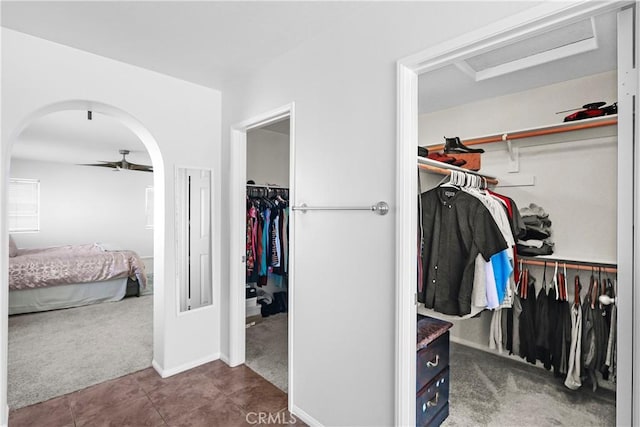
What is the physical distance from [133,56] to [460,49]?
2245 millimetres

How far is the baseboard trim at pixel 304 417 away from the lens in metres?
2.06

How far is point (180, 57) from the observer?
2.40m

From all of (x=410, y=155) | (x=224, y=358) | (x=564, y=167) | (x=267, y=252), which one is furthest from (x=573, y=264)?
(x=224, y=358)

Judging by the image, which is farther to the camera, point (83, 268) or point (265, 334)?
point (83, 268)

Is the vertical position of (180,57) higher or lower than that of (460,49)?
higher

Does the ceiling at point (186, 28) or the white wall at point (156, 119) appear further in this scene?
the white wall at point (156, 119)

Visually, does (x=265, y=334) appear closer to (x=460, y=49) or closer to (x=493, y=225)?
(x=493, y=225)

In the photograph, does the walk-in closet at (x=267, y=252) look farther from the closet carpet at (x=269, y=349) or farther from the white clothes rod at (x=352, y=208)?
the white clothes rod at (x=352, y=208)

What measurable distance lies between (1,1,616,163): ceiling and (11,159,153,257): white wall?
18.0 ft

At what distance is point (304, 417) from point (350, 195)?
4.86ft

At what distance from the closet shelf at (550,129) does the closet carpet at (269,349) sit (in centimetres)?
265

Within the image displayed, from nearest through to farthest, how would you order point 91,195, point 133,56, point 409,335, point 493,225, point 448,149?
point 409,335
point 493,225
point 133,56
point 448,149
point 91,195

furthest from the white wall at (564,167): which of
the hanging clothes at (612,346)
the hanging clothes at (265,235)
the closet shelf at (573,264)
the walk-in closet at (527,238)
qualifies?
the hanging clothes at (265,235)

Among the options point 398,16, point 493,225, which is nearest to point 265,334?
point 493,225
